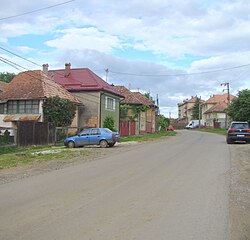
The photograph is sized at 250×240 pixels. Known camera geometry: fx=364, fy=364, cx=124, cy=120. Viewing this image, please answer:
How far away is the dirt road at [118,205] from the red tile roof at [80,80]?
26.4 metres

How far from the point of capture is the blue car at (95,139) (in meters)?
25.4

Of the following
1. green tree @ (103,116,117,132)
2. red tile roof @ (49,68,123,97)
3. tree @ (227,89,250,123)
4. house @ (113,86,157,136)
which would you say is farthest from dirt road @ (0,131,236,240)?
tree @ (227,89,250,123)

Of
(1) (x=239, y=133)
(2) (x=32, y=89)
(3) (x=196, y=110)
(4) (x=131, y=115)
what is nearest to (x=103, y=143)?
(1) (x=239, y=133)

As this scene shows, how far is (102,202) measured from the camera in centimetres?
770

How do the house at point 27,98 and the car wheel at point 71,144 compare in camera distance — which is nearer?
→ the car wheel at point 71,144

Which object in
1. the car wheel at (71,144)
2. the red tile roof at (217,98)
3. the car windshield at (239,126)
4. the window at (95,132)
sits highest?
the red tile roof at (217,98)

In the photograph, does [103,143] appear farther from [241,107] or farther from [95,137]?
[241,107]

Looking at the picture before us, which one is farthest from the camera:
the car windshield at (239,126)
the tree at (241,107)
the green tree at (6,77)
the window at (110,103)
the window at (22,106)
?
the green tree at (6,77)

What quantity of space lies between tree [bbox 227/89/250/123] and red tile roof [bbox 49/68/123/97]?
18.5 meters

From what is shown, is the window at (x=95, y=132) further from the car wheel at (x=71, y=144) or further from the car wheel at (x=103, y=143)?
the car wheel at (x=71, y=144)

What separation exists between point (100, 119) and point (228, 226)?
32092 mm

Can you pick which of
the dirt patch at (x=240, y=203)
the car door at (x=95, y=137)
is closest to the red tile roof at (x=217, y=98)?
the car door at (x=95, y=137)

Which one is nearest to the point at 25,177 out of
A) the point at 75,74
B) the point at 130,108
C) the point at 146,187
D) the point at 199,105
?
the point at 146,187

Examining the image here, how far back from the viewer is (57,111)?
31.2 m
